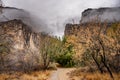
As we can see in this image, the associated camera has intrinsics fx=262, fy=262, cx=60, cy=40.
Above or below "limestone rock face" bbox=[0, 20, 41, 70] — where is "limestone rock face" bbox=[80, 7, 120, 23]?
above

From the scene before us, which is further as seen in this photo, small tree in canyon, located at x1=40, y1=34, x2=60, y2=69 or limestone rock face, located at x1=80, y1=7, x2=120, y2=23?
limestone rock face, located at x1=80, y1=7, x2=120, y2=23

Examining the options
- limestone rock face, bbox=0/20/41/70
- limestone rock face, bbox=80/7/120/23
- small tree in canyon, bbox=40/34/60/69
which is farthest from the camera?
limestone rock face, bbox=80/7/120/23

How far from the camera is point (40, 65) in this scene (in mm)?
43562

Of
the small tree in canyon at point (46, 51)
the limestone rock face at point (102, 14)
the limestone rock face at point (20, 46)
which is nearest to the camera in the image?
the limestone rock face at point (20, 46)

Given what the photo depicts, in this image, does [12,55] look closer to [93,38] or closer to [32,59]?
[32,59]

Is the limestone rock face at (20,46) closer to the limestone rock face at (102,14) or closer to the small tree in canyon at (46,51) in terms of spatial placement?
the small tree in canyon at (46,51)

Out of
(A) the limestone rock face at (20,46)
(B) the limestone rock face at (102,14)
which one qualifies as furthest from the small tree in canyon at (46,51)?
(B) the limestone rock face at (102,14)

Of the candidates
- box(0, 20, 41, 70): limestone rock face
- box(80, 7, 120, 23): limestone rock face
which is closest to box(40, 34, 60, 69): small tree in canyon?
box(0, 20, 41, 70): limestone rock face

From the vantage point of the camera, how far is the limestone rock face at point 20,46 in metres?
35.3

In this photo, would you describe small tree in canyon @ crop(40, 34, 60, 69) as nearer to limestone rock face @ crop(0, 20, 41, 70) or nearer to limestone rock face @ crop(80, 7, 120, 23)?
limestone rock face @ crop(0, 20, 41, 70)

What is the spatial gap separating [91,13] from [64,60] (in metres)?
23.2

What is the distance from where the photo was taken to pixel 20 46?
38844 mm

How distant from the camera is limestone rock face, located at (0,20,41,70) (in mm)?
35281

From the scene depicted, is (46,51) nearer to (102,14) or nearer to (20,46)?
(20,46)
